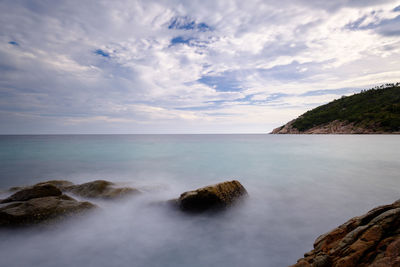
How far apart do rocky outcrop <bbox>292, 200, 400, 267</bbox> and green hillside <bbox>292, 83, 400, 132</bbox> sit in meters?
89.6

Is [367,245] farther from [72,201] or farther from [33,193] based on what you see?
[33,193]

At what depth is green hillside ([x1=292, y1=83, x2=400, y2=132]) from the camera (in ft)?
235

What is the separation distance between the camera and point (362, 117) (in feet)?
271

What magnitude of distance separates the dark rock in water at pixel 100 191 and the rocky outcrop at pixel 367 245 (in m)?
7.16

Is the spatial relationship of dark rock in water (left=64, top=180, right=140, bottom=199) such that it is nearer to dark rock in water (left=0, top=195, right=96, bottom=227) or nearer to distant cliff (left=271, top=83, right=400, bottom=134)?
dark rock in water (left=0, top=195, right=96, bottom=227)

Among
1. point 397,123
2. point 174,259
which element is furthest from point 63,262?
point 397,123

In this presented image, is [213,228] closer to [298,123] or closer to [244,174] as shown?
[244,174]

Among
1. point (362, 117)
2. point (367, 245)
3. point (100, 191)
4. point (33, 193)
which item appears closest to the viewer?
point (367, 245)

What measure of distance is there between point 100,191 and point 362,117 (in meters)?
103

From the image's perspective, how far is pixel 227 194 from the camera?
7.16 meters

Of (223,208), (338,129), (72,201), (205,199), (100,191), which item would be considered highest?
(338,129)

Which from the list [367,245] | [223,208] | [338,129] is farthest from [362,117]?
[367,245]

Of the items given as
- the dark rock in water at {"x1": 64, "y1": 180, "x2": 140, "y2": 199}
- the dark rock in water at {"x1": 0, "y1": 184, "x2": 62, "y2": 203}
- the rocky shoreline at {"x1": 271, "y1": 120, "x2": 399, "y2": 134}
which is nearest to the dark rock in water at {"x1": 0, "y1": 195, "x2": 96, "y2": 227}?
the dark rock in water at {"x1": 0, "y1": 184, "x2": 62, "y2": 203}

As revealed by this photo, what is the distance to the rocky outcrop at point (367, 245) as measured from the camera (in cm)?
249
